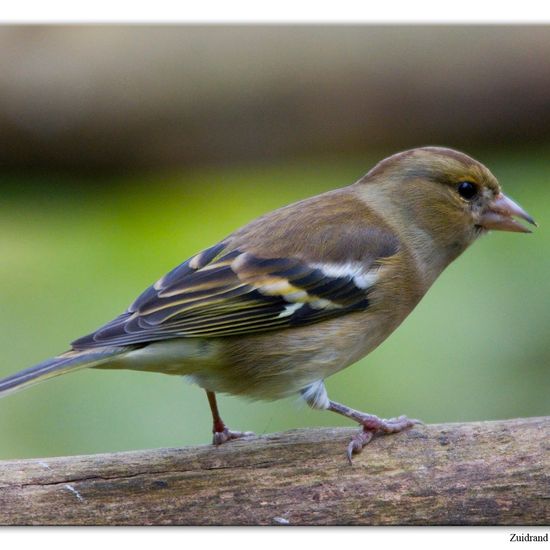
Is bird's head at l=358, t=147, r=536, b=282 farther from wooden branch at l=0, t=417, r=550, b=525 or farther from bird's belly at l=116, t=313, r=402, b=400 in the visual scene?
wooden branch at l=0, t=417, r=550, b=525

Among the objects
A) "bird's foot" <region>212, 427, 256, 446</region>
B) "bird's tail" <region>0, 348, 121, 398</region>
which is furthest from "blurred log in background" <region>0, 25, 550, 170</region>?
"bird's tail" <region>0, 348, 121, 398</region>

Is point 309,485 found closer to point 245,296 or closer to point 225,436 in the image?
point 225,436

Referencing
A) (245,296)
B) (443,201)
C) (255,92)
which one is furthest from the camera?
(255,92)

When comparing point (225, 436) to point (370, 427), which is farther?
point (225, 436)

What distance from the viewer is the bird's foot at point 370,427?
371cm

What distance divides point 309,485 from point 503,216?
1253mm

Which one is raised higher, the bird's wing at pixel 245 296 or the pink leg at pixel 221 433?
the bird's wing at pixel 245 296

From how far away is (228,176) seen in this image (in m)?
6.70

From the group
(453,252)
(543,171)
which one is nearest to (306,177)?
(543,171)

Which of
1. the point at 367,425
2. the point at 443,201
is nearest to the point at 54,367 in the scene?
the point at 367,425

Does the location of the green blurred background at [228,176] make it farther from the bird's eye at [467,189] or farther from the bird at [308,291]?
the bird's eye at [467,189]

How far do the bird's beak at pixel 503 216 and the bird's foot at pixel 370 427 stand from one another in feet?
2.65

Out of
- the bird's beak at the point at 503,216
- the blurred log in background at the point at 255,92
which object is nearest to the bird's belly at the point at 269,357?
the bird's beak at the point at 503,216

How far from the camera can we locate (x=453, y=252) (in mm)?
4062
